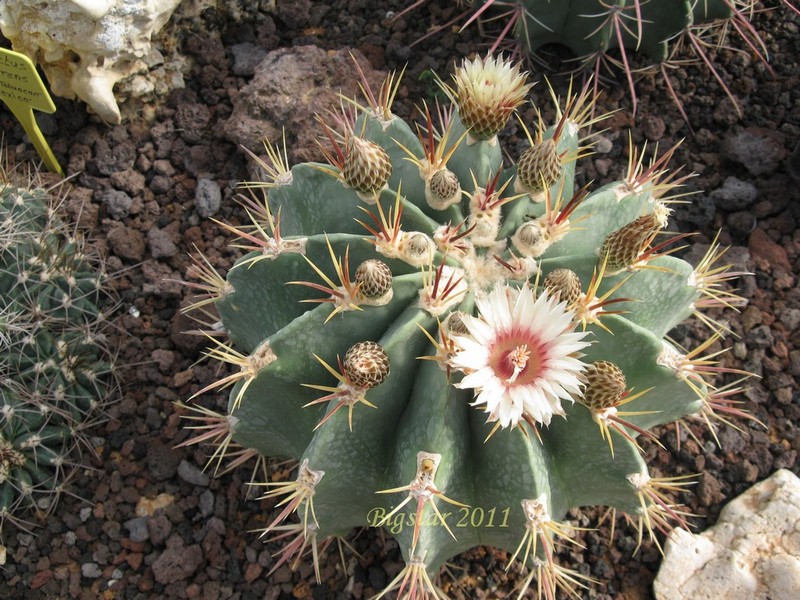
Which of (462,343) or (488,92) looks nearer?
(462,343)

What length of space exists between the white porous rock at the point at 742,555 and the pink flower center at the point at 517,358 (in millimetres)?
934

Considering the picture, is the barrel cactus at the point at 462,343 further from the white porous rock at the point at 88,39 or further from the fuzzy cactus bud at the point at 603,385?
the white porous rock at the point at 88,39

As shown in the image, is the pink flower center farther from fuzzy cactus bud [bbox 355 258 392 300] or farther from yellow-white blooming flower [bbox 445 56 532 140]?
yellow-white blooming flower [bbox 445 56 532 140]

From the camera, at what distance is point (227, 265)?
2400 millimetres

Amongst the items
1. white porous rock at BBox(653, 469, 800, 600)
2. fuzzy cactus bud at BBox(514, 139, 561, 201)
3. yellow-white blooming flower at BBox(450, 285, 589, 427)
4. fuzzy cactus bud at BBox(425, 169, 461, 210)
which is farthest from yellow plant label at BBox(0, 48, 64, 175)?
white porous rock at BBox(653, 469, 800, 600)

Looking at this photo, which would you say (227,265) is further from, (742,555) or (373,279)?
(742,555)

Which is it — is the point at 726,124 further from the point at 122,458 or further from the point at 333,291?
the point at 122,458

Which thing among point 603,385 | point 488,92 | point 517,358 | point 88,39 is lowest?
point 603,385

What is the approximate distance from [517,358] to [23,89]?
1739mm

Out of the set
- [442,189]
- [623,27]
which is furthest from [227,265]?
[623,27]

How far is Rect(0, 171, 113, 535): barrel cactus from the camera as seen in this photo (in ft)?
6.34

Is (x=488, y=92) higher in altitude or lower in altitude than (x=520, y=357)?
higher

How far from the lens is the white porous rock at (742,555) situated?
6.12ft

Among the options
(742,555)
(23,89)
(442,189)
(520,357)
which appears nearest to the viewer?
(520,357)
